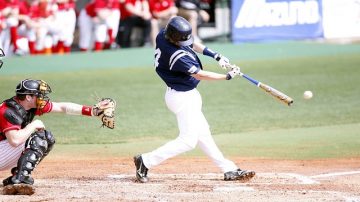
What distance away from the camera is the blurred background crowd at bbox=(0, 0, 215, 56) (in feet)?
61.7

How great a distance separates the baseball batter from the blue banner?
11637mm

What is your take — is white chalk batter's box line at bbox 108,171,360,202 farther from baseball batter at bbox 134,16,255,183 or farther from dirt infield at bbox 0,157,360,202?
baseball batter at bbox 134,16,255,183

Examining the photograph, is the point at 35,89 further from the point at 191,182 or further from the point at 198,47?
the point at 198,47

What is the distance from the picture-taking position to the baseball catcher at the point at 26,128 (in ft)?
24.8

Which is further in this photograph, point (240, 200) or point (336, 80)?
point (336, 80)

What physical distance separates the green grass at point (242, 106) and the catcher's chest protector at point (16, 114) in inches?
117

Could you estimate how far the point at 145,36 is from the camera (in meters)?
20.7

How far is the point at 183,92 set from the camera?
8430 millimetres

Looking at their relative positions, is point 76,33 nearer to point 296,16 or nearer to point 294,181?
point 296,16

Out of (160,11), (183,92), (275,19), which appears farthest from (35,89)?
(275,19)

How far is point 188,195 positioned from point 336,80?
8.89 metres

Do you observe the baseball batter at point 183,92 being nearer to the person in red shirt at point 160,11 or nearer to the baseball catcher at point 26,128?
the baseball catcher at point 26,128

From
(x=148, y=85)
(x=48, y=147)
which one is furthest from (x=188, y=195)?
(x=148, y=85)

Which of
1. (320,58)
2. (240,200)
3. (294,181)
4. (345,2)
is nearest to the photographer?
(240,200)
